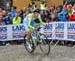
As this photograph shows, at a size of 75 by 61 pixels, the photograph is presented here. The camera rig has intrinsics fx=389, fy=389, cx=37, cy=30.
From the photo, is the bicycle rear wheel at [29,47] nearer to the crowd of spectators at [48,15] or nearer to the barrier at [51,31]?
the barrier at [51,31]

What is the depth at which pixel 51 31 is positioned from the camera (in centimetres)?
1942

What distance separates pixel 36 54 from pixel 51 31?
3.25 meters

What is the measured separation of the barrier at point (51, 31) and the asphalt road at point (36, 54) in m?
0.83

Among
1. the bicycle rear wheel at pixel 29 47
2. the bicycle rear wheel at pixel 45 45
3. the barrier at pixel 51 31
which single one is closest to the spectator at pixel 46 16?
the barrier at pixel 51 31

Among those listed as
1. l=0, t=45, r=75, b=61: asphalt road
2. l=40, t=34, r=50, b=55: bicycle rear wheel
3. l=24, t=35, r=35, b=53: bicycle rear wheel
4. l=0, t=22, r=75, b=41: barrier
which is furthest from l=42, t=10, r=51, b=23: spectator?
l=40, t=34, r=50, b=55: bicycle rear wheel

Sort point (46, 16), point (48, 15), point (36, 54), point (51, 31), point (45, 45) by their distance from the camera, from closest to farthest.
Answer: point (45, 45) < point (36, 54) < point (51, 31) < point (46, 16) < point (48, 15)

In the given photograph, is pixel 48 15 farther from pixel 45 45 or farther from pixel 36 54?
pixel 45 45

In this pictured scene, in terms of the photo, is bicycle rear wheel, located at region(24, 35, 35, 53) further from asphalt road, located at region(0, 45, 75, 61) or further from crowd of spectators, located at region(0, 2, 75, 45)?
crowd of spectators, located at region(0, 2, 75, 45)

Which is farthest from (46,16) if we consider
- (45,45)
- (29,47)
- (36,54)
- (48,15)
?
(45,45)

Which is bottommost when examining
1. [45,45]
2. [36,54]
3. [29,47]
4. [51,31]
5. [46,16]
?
[36,54]

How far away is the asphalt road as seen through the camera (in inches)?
604

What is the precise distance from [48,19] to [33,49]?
13.1 feet

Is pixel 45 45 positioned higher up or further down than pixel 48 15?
further down

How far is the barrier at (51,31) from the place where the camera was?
61.9 feet
